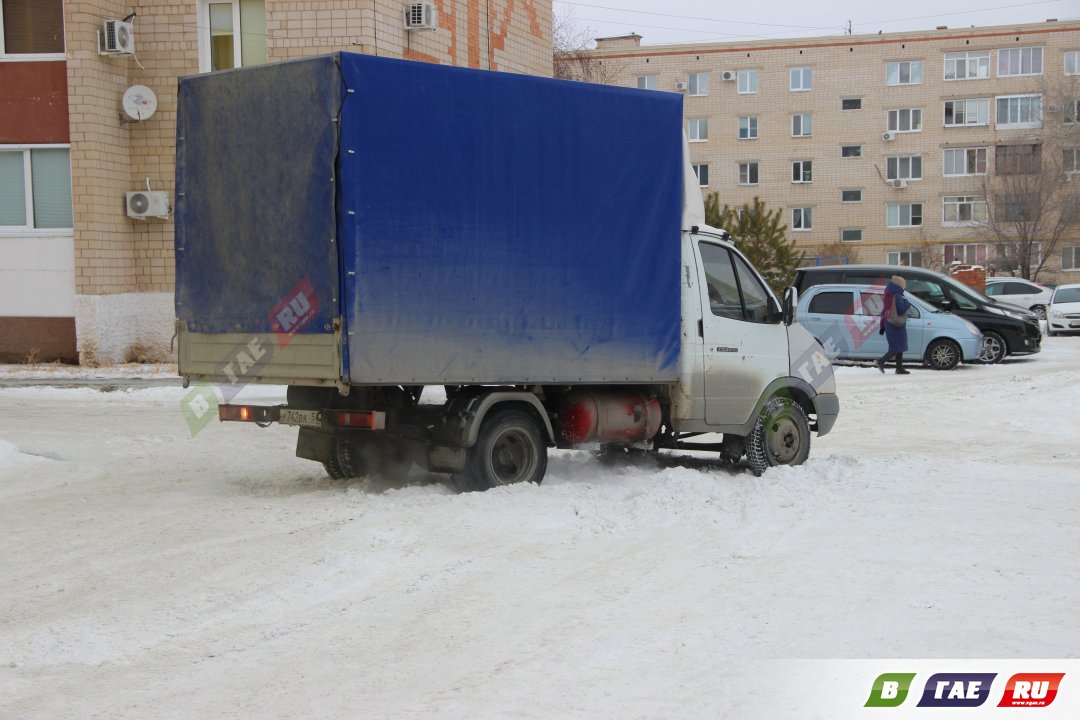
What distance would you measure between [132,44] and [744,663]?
1881 cm

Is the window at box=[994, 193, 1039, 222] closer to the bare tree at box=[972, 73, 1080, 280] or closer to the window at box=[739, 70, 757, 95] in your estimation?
the bare tree at box=[972, 73, 1080, 280]

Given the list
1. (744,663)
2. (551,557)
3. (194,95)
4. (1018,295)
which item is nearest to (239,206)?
(194,95)

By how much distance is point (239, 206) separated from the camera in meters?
9.13

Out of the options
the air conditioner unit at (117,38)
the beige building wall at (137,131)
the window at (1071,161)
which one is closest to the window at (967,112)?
the window at (1071,161)

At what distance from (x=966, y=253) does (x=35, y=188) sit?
47.7 meters

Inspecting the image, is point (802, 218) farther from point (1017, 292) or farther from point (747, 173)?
point (1017, 292)

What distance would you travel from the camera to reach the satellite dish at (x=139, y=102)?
69.2 ft

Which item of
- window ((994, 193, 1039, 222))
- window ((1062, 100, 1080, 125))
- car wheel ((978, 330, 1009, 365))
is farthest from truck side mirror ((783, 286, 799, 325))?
window ((1062, 100, 1080, 125))

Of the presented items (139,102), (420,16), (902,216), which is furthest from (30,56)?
(902,216)

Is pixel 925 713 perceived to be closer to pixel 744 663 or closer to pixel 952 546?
pixel 744 663

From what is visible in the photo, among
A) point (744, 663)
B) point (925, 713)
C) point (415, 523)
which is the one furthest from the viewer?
point (415, 523)

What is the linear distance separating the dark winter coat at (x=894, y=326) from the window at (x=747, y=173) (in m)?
40.3

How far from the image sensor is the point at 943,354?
23406 mm

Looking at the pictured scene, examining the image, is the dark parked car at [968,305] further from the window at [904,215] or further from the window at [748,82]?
the window at [748,82]
